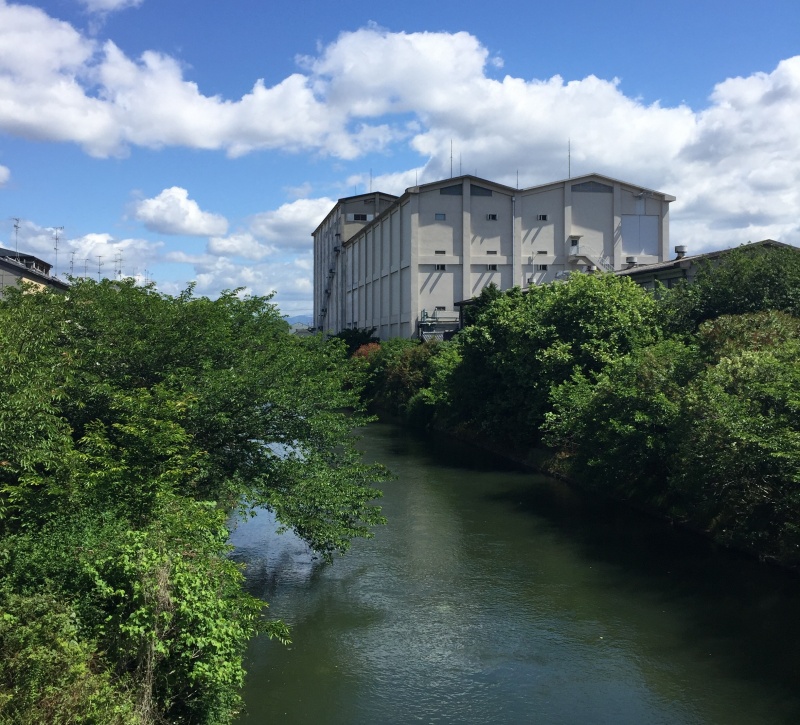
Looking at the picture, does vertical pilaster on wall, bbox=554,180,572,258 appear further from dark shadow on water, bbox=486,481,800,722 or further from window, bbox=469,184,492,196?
dark shadow on water, bbox=486,481,800,722

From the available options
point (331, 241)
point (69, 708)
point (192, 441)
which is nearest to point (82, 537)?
point (69, 708)

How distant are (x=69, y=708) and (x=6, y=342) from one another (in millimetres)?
6962

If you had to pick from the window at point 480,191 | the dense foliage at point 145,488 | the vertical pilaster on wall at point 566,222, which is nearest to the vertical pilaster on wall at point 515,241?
the window at point 480,191

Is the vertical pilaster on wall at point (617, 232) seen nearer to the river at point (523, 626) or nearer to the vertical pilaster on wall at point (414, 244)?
the vertical pilaster on wall at point (414, 244)

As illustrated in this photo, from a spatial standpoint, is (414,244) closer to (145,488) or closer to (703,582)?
(703,582)

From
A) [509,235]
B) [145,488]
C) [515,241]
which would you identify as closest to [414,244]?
[509,235]

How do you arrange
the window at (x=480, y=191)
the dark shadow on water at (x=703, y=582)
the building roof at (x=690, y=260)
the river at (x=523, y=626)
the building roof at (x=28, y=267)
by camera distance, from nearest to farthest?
1. the river at (x=523, y=626)
2. the dark shadow on water at (x=703, y=582)
3. the building roof at (x=690, y=260)
4. the building roof at (x=28, y=267)
5. the window at (x=480, y=191)

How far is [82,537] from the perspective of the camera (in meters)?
11.5

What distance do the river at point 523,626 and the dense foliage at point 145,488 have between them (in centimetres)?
198

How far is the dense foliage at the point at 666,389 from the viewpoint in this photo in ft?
A: 63.1

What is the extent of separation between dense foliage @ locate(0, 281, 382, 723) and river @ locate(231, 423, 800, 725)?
6.49 feet

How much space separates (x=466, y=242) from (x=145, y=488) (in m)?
49.2

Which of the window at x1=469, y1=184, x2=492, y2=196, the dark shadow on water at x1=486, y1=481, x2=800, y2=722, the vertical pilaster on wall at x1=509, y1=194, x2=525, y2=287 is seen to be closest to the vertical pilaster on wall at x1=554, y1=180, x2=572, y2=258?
the vertical pilaster on wall at x1=509, y1=194, x2=525, y2=287

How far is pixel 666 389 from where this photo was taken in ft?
79.1
